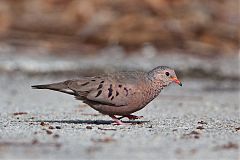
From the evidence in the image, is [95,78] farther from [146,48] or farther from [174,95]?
[146,48]

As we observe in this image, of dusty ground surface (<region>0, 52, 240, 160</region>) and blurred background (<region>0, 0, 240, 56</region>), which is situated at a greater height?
blurred background (<region>0, 0, 240, 56</region>)

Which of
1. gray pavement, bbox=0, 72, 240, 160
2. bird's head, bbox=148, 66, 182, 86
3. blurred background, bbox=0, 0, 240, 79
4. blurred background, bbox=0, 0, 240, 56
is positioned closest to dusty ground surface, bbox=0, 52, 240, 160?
gray pavement, bbox=0, 72, 240, 160

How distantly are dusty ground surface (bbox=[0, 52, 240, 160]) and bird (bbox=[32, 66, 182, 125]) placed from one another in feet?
0.73

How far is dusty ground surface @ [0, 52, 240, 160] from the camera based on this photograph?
22.3 ft

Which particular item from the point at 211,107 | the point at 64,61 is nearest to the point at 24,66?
the point at 64,61

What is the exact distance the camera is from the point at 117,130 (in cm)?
828

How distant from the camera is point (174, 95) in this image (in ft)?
47.8

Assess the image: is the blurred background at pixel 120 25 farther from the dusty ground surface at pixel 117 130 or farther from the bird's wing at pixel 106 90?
the bird's wing at pixel 106 90

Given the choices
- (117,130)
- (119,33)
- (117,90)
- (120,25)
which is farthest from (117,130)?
(120,25)

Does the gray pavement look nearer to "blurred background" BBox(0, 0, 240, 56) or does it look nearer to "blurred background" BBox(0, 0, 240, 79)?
"blurred background" BBox(0, 0, 240, 79)

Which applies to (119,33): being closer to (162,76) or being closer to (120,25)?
(120,25)

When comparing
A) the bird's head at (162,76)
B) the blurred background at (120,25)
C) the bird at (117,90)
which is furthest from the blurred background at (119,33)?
the bird at (117,90)

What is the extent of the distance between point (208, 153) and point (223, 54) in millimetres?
15096

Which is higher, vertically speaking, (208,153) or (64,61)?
(64,61)
